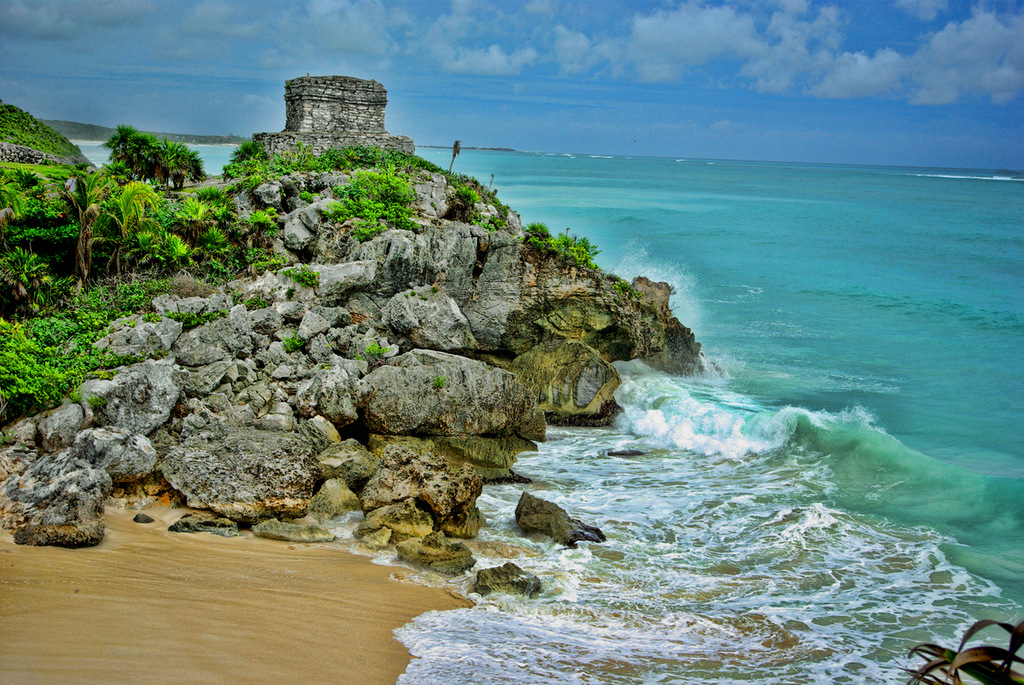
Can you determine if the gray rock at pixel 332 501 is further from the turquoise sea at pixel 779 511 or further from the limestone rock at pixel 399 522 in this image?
the limestone rock at pixel 399 522

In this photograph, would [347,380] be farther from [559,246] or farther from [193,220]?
[559,246]

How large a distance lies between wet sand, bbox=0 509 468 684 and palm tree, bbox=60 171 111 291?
21.7ft

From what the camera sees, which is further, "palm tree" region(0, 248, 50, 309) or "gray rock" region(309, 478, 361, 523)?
"palm tree" region(0, 248, 50, 309)

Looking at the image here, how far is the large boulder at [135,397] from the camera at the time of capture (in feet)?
34.5

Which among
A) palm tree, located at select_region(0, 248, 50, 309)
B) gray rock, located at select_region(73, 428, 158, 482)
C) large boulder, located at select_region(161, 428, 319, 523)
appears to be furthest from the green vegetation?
palm tree, located at select_region(0, 248, 50, 309)

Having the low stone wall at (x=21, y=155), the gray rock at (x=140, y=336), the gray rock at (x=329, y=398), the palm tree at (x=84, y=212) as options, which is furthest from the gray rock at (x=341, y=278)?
the low stone wall at (x=21, y=155)

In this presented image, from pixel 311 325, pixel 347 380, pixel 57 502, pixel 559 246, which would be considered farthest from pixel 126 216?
pixel 559 246

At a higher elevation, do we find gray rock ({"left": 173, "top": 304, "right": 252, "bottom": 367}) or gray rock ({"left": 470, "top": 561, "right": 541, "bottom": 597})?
gray rock ({"left": 173, "top": 304, "right": 252, "bottom": 367})

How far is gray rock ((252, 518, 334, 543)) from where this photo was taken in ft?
29.8

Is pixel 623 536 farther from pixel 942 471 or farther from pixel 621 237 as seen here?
pixel 621 237

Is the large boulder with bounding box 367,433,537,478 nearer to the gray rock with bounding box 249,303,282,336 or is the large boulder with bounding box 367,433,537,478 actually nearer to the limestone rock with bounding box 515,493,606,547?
the limestone rock with bounding box 515,493,606,547

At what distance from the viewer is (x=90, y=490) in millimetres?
8766

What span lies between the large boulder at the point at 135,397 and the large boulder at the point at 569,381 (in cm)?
706

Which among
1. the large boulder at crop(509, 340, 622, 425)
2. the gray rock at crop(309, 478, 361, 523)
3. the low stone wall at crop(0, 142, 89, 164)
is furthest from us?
the low stone wall at crop(0, 142, 89, 164)
